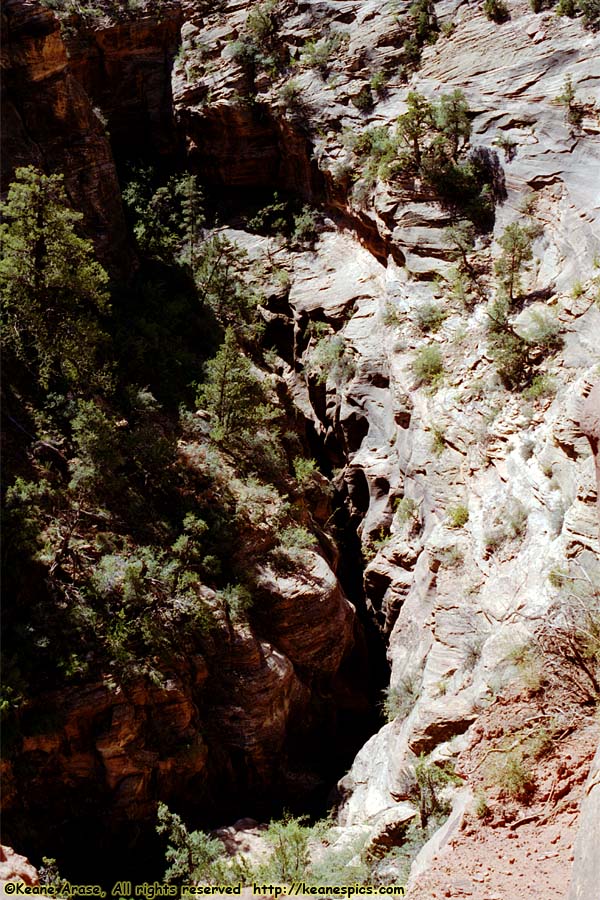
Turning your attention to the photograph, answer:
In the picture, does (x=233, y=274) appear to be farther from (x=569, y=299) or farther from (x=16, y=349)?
(x=569, y=299)

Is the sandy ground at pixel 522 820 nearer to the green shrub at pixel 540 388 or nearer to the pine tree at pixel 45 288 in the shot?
the green shrub at pixel 540 388

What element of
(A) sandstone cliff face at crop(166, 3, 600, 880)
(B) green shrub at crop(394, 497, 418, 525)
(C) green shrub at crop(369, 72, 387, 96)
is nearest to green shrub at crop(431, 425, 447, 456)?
(A) sandstone cliff face at crop(166, 3, 600, 880)

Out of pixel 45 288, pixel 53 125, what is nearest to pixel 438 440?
pixel 45 288

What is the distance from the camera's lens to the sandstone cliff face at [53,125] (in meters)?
19.1

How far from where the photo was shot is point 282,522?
17422mm

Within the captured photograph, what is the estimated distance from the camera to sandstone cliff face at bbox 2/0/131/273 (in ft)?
62.7

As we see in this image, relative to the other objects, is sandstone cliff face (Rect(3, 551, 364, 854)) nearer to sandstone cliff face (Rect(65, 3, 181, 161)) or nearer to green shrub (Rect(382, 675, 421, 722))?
green shrub (Rect(382, 675, 421, 722))

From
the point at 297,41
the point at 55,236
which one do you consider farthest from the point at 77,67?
the point at 55,236

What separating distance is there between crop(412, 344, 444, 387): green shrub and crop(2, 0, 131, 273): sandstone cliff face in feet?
36.3

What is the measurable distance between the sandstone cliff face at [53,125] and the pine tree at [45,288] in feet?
15.4

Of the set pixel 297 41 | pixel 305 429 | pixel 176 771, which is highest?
pixel 297 41

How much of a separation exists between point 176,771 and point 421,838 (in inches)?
209

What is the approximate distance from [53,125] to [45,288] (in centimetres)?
869

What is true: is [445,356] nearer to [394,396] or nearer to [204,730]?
[394,396]
